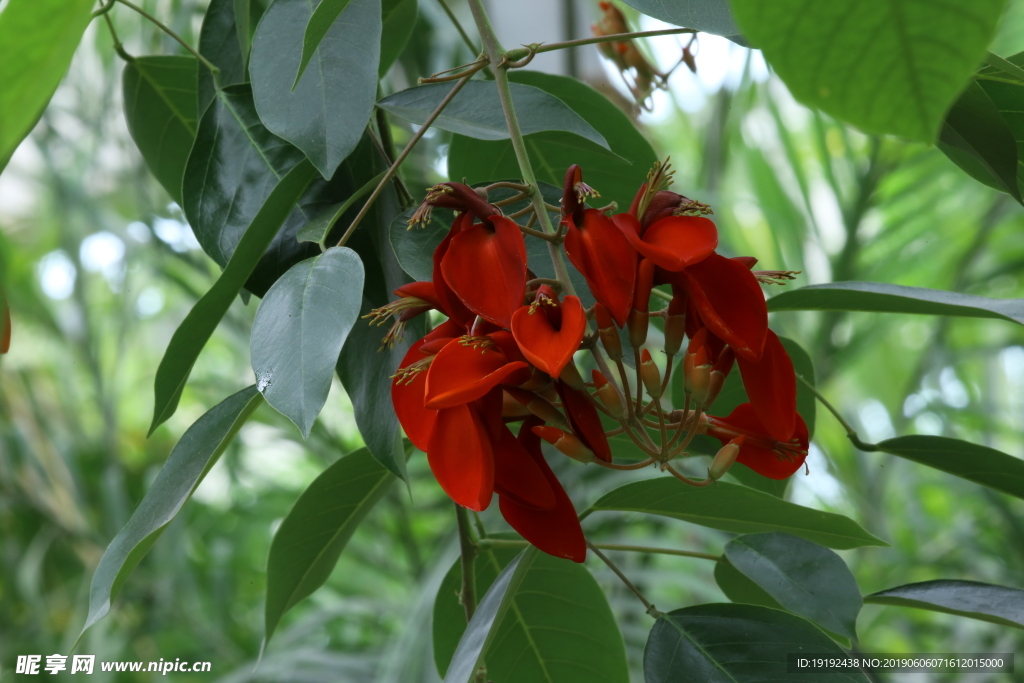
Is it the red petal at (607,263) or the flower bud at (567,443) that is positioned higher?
the red petal at (607,263)

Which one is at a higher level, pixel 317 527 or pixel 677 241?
pixel 677 241

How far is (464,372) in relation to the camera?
0.24m

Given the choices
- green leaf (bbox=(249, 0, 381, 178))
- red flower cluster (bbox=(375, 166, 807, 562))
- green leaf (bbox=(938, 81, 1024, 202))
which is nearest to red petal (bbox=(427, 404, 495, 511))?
red flower cluster (bbox=(375, 166, 807, 562))

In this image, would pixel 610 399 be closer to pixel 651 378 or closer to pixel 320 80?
pixel 651 378

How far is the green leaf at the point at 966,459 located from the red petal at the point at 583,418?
21 centimetres

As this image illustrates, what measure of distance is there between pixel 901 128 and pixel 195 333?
27 centimetres

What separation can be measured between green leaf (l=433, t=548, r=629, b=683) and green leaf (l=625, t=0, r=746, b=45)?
0.82 ft

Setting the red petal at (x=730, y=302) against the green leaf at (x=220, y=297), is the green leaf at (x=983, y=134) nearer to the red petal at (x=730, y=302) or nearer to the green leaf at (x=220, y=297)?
the red petal at (x=730, y=302)

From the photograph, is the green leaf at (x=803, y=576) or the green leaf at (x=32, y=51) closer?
the green leaf at (x=32, y=51)

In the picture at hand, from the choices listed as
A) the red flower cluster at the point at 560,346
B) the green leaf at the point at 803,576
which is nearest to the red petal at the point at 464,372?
the red flower cluster at the point at 560,346

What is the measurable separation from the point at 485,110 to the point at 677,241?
13 cm

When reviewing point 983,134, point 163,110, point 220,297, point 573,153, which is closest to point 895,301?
point 983,134

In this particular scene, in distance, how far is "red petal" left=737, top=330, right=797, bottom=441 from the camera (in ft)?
0.85

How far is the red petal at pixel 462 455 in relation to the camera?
0.24 metres
